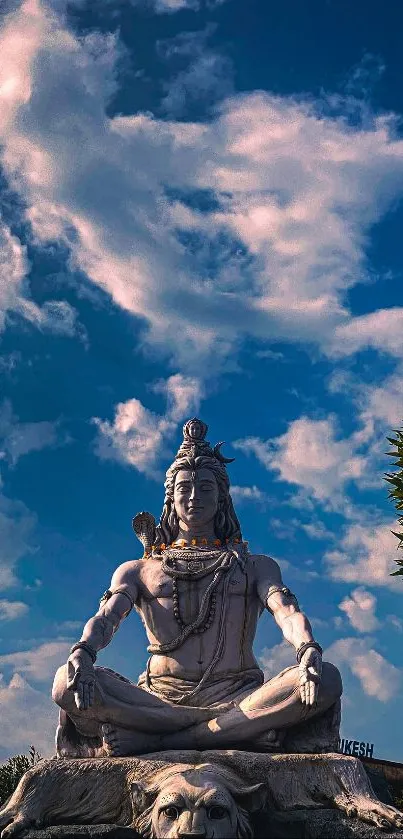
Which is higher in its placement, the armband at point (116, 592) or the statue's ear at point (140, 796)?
the armband at point (116, 592)

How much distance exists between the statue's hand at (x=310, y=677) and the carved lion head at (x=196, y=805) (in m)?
0.95

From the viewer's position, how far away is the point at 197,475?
1011cm

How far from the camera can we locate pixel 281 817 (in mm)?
7102

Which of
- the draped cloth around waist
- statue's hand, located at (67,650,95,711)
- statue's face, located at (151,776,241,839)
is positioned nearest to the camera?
statue's face, located at (151,776,241,839)

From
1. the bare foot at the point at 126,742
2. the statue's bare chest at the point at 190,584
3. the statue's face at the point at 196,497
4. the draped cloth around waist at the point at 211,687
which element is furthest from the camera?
the statue's face at the point at 196,497

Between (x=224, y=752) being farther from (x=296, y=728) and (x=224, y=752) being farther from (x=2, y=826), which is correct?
(x=2, y=826)

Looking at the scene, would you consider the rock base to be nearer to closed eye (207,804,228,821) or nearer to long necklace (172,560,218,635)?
closed eye (207,804,228,821)

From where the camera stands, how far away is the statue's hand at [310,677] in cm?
787

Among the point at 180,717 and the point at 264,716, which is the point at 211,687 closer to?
the point at 180,717

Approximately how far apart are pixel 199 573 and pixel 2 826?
3.04 metres

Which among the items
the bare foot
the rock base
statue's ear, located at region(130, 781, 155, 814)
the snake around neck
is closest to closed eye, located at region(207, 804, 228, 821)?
the rock base

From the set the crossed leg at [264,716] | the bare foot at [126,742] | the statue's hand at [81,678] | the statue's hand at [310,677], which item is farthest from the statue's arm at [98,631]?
the statue's hand at [310,677]

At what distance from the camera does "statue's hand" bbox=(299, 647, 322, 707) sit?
310 inches

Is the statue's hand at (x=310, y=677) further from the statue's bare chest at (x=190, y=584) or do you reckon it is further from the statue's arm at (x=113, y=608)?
the statue's arm at (x=113, y=608)
